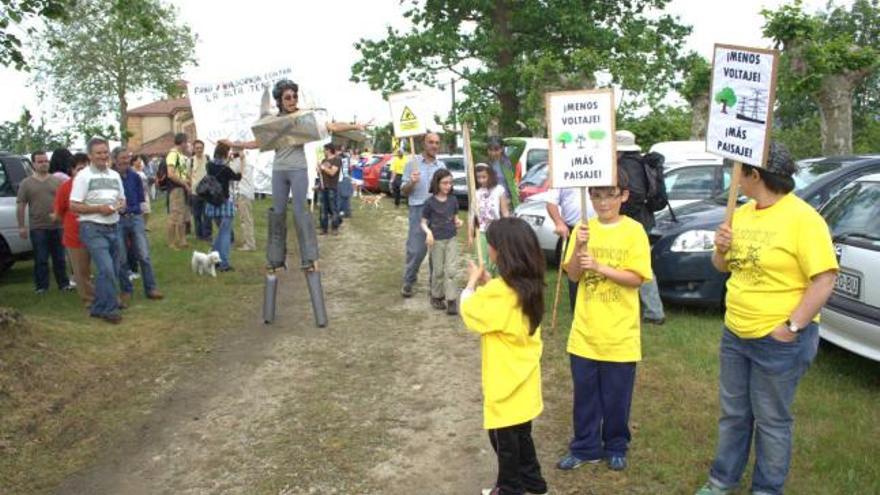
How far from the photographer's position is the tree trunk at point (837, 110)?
15.8 m

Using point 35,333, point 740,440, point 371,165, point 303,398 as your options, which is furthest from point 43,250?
point 371,165

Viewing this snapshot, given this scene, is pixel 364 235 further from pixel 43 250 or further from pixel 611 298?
pixel 611 298

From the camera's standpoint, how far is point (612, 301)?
412 cm

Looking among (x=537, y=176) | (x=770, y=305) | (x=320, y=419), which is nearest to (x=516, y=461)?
(x=770, y=305)

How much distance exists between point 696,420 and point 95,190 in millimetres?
6106

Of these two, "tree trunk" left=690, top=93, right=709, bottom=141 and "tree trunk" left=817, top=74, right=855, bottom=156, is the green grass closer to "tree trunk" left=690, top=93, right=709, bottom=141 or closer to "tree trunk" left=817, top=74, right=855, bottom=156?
"tree trunk" left=817, top=74, right=855, bottom=156

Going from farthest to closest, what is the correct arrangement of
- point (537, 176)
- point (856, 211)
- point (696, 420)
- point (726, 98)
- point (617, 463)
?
point (537, 176) → point (856, 211) → point (696, 420) → point (617, 463) → point (726, 98)

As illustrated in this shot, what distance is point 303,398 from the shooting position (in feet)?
18.2

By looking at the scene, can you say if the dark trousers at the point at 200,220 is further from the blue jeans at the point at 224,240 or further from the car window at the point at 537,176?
the car window at the point at 537,176

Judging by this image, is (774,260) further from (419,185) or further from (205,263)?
(205,263)

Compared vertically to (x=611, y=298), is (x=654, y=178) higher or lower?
higher

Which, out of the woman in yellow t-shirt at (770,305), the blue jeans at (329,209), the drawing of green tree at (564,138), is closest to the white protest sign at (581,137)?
the drawing of green tree at (564,138)

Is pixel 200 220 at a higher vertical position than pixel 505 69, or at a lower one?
lower

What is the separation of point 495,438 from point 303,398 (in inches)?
87.2
